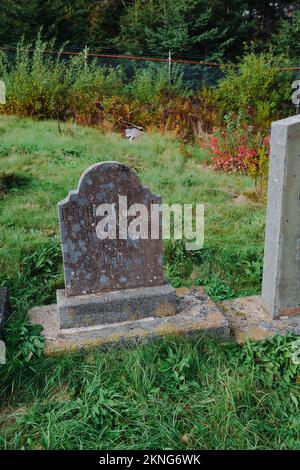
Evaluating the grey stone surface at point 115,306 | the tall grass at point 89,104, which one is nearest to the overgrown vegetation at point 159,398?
the grey stone surface at point 115,306

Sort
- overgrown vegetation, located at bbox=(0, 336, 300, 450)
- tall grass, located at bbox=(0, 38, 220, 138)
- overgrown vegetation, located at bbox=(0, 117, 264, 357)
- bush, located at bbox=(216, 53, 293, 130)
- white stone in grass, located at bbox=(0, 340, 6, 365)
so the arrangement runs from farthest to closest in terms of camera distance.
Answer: bush, located at bbox=(216, 53, 293, 130) < tall grass, located at bbox=(0, 38, 220, 138) < overgrown vegetation, located at bbox=(0, 117, 264, 357) < white stone in grass, located at bbox=(0, 340, 6, 365) < overgrown vegetation, located at bbox=(0, 336, 300, 450)

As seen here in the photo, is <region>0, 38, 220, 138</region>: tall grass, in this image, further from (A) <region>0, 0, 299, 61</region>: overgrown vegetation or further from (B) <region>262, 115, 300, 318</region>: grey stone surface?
(A) <region>0, 0, 299, 61</region>: overgrown vegetation

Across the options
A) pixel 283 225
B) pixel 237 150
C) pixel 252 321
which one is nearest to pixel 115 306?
pixel 252 321

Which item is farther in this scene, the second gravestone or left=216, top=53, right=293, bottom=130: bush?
left=216, top=53, right=293, bottom=130: bush

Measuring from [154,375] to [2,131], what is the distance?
761 cm

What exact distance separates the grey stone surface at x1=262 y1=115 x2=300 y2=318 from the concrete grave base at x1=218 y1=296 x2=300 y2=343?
0.07 meters

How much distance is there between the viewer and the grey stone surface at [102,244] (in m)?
3.04

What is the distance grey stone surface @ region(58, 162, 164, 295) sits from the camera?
304 cm

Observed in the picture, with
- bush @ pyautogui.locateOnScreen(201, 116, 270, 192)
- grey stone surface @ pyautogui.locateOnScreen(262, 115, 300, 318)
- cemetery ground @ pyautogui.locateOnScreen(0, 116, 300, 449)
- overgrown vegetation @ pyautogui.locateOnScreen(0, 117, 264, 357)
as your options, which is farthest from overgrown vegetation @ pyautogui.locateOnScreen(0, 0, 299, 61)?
grey stone surface @ pyautogui.locateOnScreen(262, 115, 300, 318)

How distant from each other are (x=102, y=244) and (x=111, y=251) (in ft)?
0.29

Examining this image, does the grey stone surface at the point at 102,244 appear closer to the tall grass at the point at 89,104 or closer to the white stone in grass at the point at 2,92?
the tall grass at the point at 89,104

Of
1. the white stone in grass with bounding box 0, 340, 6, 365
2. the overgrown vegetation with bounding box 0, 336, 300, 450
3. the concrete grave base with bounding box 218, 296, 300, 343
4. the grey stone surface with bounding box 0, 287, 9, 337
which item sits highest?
the grey stone surface with bounding box 0, 287, 9, 337

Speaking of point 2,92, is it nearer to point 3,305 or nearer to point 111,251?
point 3,305

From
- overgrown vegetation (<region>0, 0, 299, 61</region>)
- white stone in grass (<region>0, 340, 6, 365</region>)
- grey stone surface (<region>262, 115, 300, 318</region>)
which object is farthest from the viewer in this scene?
overgrown vegetation (<region>0, 0, 299, 61</region>)
